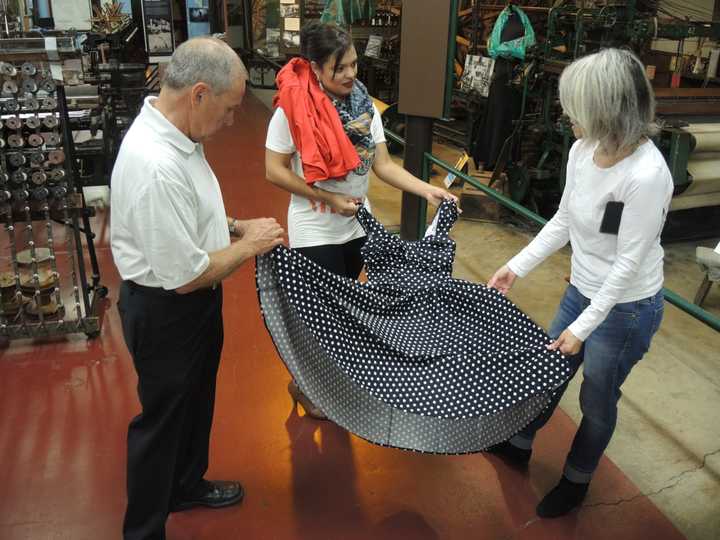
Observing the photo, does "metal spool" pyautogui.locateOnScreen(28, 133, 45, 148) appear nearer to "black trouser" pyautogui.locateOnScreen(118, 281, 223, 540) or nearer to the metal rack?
the metal rack

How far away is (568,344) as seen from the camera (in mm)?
1979

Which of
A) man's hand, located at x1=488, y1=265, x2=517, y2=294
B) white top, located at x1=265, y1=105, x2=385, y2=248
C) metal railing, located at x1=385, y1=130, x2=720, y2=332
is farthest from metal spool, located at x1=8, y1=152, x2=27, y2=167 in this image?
man's hand, located at x1=488, y1=265, x2=517, y2=294

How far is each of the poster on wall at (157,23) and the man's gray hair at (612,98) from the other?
42.4ft

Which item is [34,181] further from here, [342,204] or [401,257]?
[401,257]

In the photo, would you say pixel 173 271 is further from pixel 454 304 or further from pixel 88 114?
pixel 88 114

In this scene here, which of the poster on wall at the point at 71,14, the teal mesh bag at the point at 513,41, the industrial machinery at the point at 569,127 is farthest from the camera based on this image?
the poster on wall at the point at 71,14

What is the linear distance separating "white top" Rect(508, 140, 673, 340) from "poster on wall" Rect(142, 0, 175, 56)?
42.2 feet

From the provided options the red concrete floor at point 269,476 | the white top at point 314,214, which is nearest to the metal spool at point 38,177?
the red concrete floor at point 269,476

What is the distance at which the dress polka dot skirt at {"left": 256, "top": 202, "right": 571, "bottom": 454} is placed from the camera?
6.84 ft

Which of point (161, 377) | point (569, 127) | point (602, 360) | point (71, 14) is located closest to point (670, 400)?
point (602, 360)

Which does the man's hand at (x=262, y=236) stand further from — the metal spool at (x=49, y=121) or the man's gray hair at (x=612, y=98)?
the metal spool at (x=49, y=121)

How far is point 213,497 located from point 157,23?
507 inches

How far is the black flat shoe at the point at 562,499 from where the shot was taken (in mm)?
2377

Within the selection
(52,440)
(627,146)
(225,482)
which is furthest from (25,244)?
(627,146)
